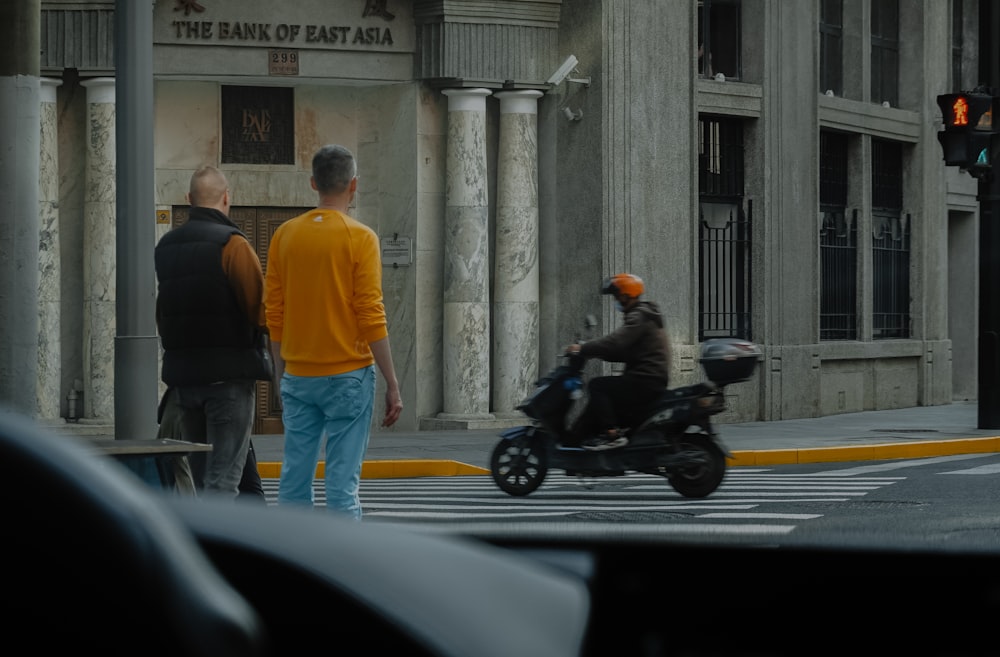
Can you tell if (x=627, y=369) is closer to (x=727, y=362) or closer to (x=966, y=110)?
(x=727, y=362)

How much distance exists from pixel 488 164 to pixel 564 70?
1.36 metres

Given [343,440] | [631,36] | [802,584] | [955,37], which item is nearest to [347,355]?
[343,440]

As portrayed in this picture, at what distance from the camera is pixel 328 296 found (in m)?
6.76

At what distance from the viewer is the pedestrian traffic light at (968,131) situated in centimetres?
1797

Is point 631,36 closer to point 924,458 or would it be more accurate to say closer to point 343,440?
point 924,458

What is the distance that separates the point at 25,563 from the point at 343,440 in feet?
19.7

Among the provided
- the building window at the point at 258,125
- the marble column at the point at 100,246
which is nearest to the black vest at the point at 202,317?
the marble column at the point at 100,246

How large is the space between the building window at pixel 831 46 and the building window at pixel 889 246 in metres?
1.33

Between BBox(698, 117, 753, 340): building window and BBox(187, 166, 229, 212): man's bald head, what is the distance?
14226 millimetres

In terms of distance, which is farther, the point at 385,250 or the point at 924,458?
the point at 385,250

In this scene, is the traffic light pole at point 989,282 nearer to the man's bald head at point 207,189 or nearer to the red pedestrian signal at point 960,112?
the red pedestrian signal at point 960,112

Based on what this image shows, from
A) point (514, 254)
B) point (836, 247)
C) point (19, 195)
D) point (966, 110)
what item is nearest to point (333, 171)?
point (19, 195)

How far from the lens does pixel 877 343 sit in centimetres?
2367

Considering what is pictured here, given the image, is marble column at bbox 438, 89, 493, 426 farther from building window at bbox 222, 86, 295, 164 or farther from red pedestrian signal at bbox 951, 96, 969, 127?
red pedestrian signal at bbox 951, 96, 969, 127
